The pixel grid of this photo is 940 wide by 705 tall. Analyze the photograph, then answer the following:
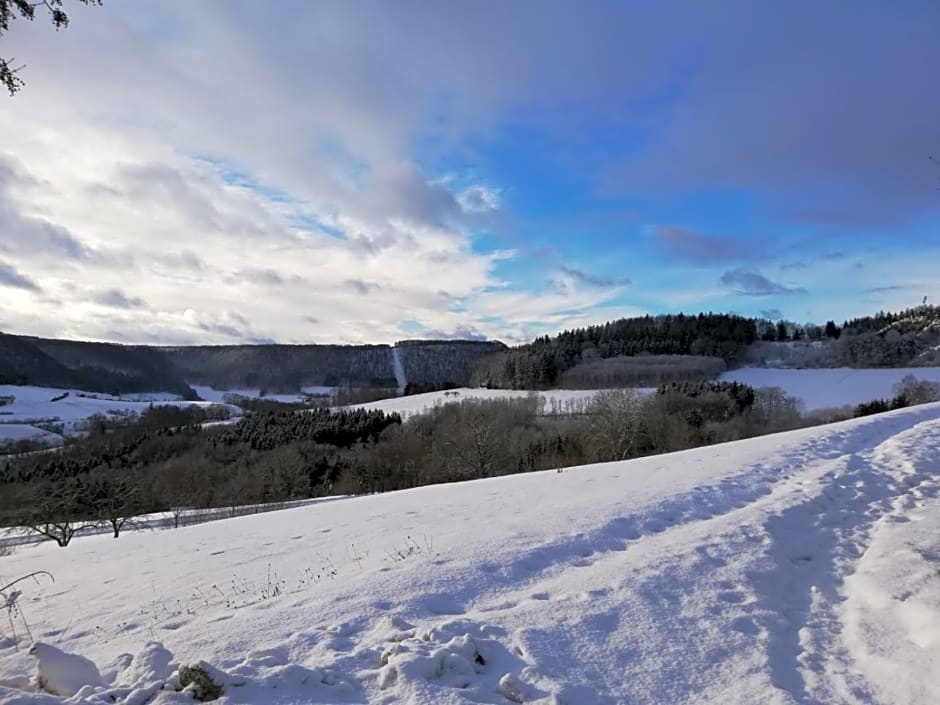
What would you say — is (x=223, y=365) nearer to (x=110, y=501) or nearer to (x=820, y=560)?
(x=110, y=501)

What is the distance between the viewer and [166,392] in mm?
155375

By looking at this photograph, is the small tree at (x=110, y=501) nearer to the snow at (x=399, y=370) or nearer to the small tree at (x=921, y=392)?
the small tree at (x=921, y=392)

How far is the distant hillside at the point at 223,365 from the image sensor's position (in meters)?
141

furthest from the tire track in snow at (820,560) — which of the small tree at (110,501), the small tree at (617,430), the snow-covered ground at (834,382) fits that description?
the snow-covered ground at (834,382)

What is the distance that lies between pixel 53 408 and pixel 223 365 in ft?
165

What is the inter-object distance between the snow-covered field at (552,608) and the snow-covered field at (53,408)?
4319 inches

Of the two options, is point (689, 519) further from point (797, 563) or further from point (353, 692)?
point (353, 692)

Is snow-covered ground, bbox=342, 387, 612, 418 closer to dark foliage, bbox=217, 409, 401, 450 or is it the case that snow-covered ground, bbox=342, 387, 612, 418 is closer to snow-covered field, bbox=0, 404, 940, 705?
dark foliage, bbox=217, 409, 401, 450

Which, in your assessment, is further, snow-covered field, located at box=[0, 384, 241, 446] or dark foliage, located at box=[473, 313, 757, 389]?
dark foliage, located at box=[473, 313, 757, 389]

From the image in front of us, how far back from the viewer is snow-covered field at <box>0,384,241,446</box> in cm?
10106

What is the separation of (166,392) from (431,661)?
170822 mm

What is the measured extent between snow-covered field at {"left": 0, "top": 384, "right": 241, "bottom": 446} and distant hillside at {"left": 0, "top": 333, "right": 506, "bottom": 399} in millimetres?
6412

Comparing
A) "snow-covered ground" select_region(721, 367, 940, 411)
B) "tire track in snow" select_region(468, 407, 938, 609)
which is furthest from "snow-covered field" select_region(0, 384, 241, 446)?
"tire track in snow" select_region(468, 407, 938, 609)

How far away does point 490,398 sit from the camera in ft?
299
